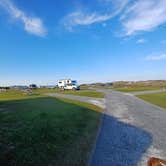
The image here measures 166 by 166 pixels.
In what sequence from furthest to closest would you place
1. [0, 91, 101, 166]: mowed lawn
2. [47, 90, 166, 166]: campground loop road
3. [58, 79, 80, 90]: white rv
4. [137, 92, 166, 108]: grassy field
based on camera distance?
[58, 79, 80, 90]: white rv
[137, 92, 166, 108]: grassy field
[47, 90, 166, 166]: campground loop road
[0, 91, 101, 166]: mowed lawn

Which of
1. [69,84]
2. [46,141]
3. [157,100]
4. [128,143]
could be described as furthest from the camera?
[69,84]

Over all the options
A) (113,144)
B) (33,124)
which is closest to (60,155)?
(113,144)

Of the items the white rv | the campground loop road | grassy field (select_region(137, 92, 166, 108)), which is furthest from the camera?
the white rv

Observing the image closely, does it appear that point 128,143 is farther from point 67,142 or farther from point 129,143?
point 67,142

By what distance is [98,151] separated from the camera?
8.80 meters

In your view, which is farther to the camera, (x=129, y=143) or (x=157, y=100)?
(x=157, y=100)

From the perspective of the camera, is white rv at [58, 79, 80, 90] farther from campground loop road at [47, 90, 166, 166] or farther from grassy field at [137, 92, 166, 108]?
campground loop road at [47, 90, 166, 166]

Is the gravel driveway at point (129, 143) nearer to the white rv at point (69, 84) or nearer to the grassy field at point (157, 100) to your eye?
the grassy field at point (157, 100)

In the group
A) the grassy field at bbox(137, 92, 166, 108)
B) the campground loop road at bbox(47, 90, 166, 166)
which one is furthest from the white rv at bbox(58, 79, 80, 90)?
the campground loop road at bbox(47, 90, 166, 166)

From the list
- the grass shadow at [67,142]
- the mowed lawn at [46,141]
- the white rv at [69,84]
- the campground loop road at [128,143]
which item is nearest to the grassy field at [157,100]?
the campground loop road at [128,143]

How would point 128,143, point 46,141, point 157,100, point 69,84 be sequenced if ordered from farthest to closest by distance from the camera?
point 69,84
point 157,100
point 128,143
point 46,141

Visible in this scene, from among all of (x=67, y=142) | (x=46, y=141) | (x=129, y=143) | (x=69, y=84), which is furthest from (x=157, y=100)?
(x=69, y=84)

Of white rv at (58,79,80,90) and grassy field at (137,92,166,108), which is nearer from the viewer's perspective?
grassy field at (137,92,166,108)

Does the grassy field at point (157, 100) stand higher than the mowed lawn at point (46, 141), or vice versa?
the grassy field at point (157, 100)
